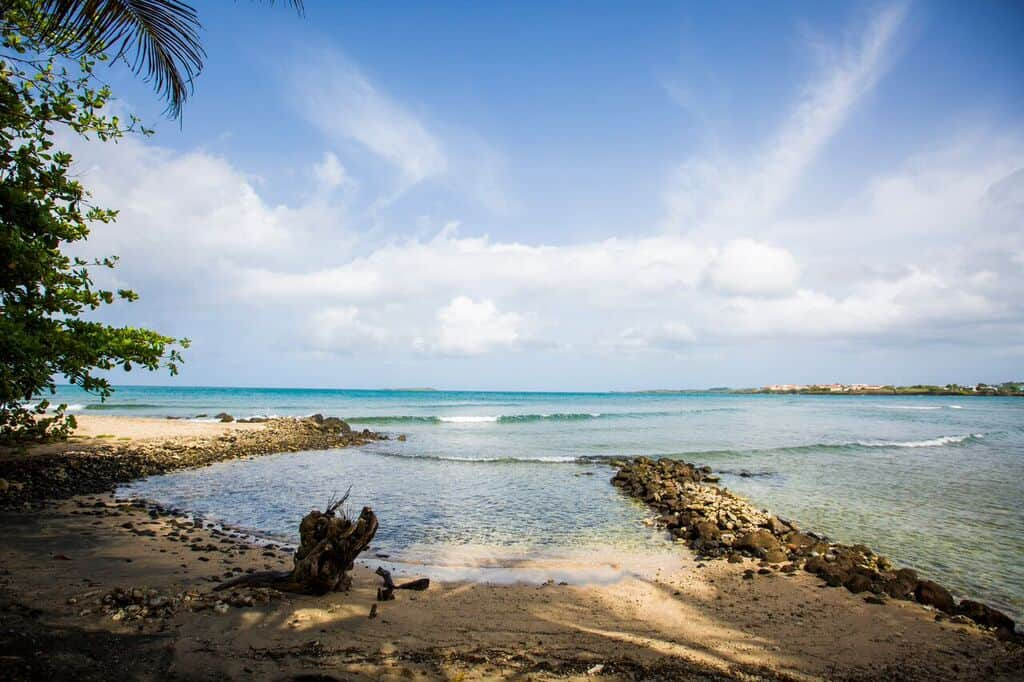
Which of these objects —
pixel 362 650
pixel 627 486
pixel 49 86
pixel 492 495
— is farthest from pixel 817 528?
pixel 49 86

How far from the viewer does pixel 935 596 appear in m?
8.21

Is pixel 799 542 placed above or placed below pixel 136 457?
below

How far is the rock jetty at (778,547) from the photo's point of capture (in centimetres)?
826

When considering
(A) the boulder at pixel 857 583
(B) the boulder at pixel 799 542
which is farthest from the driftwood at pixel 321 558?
(B) the boulder at pixel 799 542

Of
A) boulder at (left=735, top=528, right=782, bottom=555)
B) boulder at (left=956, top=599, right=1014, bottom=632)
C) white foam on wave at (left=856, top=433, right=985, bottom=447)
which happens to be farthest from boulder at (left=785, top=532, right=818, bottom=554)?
white foam on wave at (left=856, top=433, right=985, bottom=447)

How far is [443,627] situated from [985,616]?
305 inches

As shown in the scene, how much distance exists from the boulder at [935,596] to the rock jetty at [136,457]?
1736 centimetres

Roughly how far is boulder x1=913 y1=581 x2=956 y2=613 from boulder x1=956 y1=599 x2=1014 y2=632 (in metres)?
0.12

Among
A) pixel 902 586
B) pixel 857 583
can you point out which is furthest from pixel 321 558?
pixel 902 586

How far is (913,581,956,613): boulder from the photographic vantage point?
8055 millimetres

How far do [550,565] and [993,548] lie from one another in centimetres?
971

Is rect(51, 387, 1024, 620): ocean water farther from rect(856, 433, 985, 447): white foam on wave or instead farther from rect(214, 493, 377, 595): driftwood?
rect(214, 493, 377, 595): driftwood

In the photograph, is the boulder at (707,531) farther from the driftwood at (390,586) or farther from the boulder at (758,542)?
the driftwood at (390,586)

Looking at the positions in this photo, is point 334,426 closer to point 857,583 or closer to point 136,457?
point 136,457
